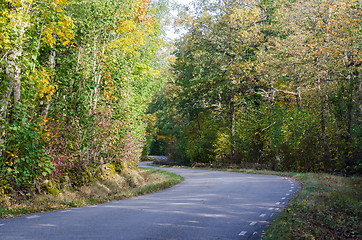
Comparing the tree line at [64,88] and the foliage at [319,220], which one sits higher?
the tree line at [64,88]

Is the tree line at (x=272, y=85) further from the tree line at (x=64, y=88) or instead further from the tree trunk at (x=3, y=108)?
the tree trunk at (x=3, y=108)

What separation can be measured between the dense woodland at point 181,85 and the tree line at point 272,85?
0.38ft

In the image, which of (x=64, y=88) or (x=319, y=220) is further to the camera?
(x=64, y=88)

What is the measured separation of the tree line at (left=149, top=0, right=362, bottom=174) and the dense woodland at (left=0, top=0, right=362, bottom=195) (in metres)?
0.12

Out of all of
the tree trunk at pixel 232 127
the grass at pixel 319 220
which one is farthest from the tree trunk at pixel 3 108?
the tree trunk at pixel 232 127

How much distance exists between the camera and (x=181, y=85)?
134 feet

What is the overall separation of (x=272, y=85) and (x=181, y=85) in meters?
12.9

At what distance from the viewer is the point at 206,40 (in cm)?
3375

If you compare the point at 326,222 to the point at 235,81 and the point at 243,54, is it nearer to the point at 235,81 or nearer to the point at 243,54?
the point at 235,81

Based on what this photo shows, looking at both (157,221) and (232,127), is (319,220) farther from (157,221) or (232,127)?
(232,127)

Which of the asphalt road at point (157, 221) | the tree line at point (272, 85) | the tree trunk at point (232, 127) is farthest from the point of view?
the tree trunk at point (232, 127)

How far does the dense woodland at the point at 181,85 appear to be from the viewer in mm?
10891

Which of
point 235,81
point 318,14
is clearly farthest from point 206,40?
point 318,14

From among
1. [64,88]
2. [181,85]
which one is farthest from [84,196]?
[181,85]
